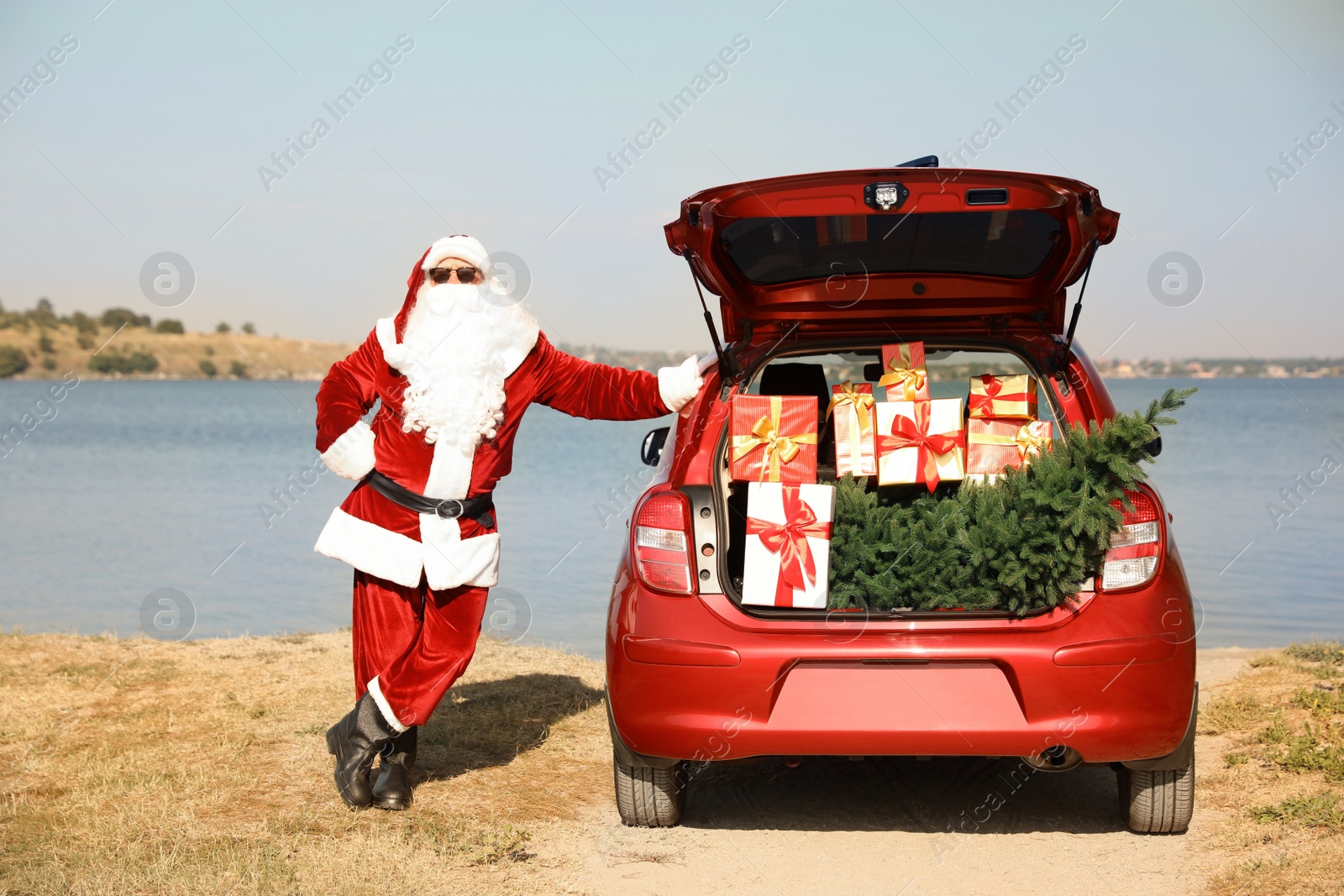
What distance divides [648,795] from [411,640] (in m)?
1.09

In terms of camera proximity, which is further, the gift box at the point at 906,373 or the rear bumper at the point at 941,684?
the gift box at the point at 906,373

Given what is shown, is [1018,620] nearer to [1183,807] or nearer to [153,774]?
[1183,807]

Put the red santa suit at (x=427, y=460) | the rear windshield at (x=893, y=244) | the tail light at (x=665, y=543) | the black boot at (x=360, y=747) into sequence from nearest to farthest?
the tail light at (x=665, y=543), the rear windshield at (x=893, y=244), the black boot at (x=360, y=747), the red santa suit at (x=427, y=460)

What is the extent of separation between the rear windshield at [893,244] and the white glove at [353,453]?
1513 mm

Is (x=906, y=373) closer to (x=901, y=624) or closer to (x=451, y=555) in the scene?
(x=901, y=624)

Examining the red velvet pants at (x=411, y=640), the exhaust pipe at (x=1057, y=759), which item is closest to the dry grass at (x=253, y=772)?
the red velvet pants at (x=411, y=640)

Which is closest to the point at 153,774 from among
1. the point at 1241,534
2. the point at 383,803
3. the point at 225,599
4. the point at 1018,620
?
the point at 383,803

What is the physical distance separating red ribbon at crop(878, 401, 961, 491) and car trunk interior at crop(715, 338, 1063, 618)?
148mm

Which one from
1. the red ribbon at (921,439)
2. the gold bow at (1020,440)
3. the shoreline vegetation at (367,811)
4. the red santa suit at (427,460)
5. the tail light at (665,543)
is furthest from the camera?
the red santa suit at (427,460)

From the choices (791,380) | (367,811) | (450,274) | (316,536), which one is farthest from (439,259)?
(316,536)

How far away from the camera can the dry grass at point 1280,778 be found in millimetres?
3334

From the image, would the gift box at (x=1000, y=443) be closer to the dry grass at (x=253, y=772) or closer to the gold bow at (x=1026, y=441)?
the gold bow at (x=1026, y=441)

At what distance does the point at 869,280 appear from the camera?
4062mm

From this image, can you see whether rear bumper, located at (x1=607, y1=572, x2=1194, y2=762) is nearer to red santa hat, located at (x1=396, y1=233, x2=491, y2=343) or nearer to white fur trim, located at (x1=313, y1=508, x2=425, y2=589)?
white fur trim, located at (x1=313, y1=508, x2=425, y2=589)
